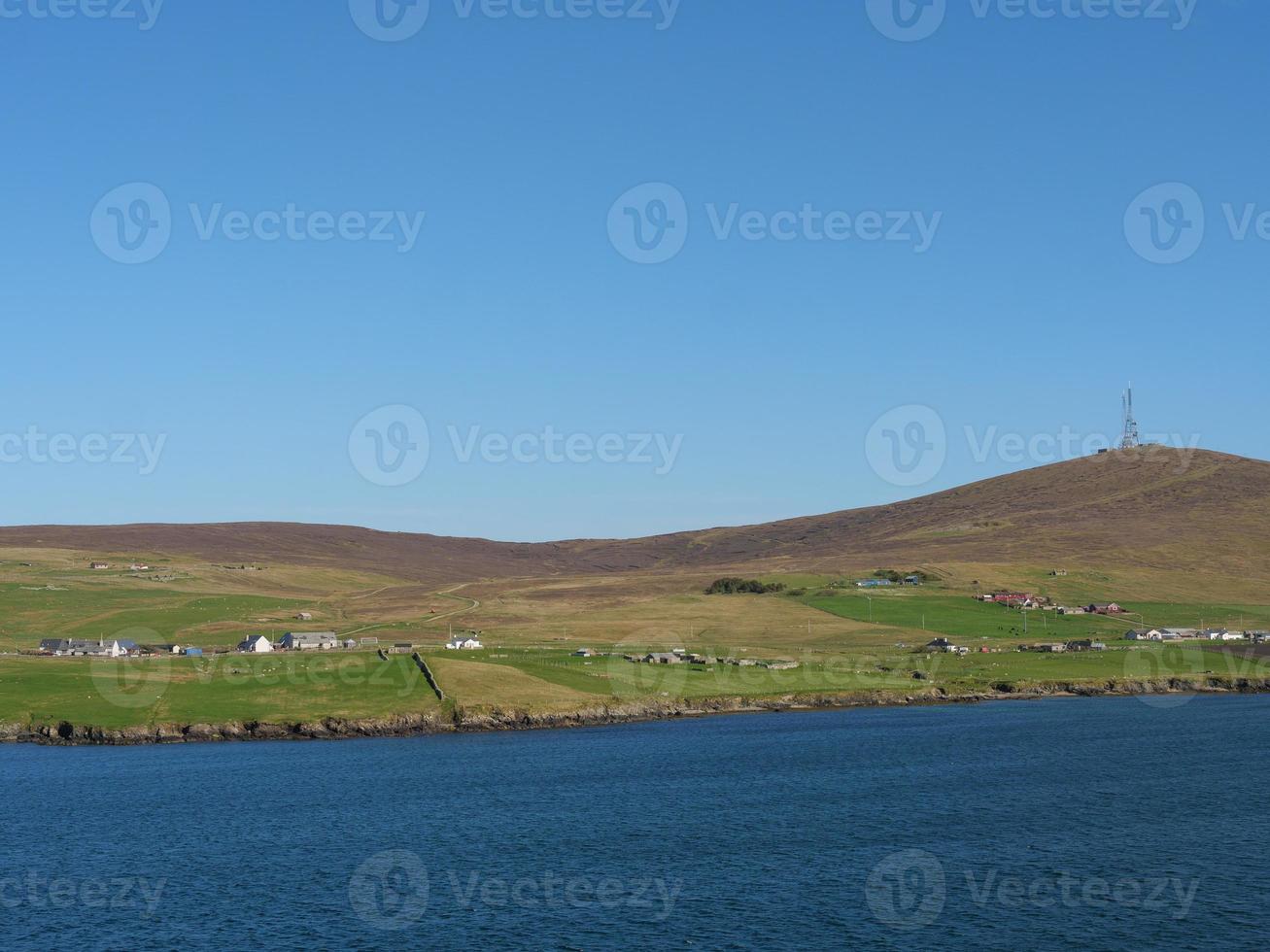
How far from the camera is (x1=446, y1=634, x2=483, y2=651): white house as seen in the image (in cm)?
14512

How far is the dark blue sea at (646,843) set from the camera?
164ft

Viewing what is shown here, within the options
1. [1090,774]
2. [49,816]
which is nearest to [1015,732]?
[1090,774]

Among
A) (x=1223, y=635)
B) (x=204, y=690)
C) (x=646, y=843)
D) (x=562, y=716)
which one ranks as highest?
(x=1223, y=635)

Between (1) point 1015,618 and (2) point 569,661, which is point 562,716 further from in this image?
(1) point 1015,618

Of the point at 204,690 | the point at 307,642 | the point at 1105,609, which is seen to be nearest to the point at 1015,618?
the point at 1105,609

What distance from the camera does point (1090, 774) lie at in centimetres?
8381

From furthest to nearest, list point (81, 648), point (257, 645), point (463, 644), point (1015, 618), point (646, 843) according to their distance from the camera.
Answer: point (1015, 618)
point (257, 645)
point (463, 644)
point (81, 648)
point (646, 843)

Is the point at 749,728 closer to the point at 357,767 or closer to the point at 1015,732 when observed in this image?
the point at 1015,732

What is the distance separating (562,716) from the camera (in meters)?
114

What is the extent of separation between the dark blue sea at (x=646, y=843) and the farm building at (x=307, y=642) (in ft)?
165

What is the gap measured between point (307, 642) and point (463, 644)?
2176 centimetres

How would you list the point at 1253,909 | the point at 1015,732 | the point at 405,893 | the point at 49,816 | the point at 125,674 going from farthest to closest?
the point at 125,674 < the point at 1015,732 < the point at 49,816 < the point at 405,893 < the point at 1253,909

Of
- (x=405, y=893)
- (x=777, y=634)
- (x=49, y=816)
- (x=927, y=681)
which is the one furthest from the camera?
(x=777, y=634)

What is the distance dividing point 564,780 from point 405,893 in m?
28.2
